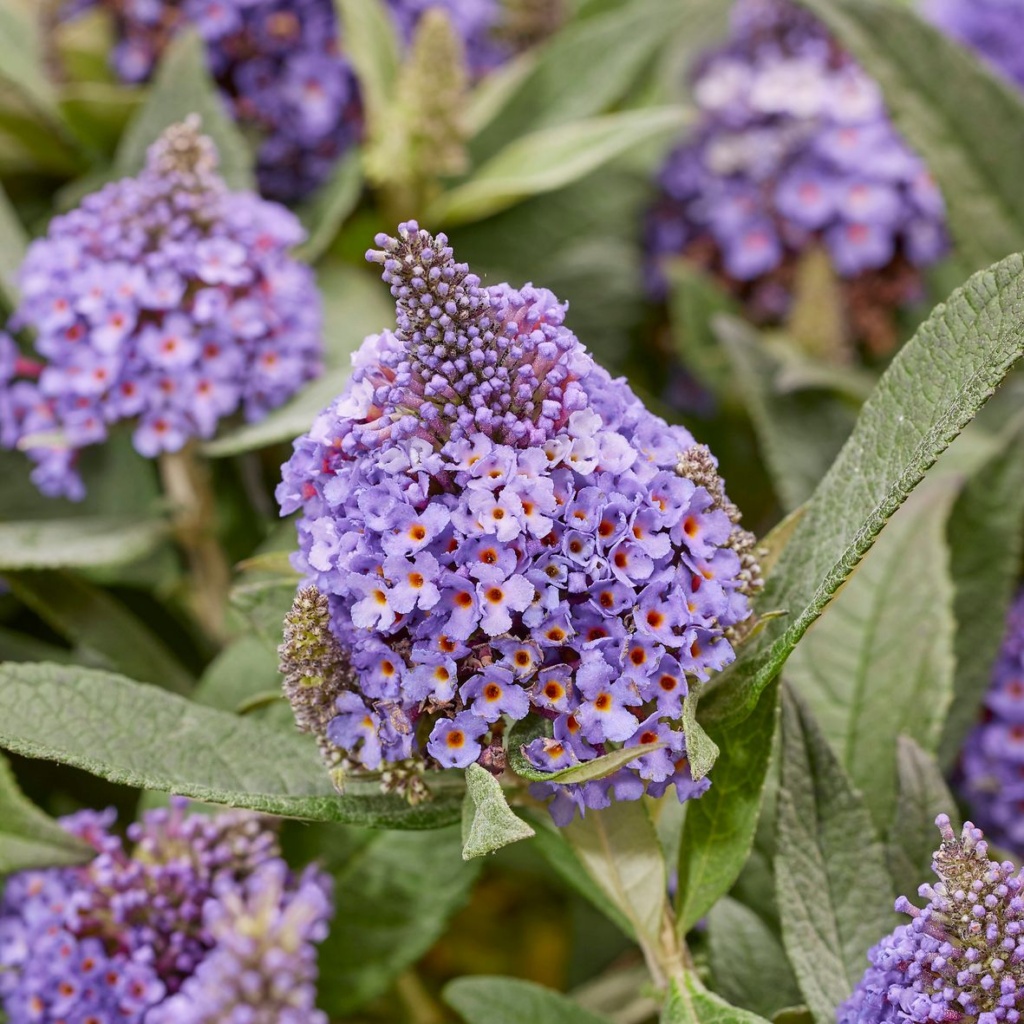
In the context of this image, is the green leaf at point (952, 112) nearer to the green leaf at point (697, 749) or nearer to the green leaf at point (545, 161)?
the green leaf at point (545, 161)

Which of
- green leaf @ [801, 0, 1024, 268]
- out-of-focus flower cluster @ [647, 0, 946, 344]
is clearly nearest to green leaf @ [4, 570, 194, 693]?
out-of-focus flower cluster @ [647, 0, 946, 344]

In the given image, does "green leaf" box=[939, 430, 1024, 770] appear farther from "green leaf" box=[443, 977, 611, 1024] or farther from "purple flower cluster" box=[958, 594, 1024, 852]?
"green leaf" box=[443, 977, 611, 1024]

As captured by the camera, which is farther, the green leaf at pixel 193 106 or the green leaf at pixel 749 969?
the green leaf at pixel 193 106

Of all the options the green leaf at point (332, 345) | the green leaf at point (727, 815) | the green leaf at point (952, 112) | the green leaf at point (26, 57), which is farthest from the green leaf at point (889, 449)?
the green leaf at point (26, 57)

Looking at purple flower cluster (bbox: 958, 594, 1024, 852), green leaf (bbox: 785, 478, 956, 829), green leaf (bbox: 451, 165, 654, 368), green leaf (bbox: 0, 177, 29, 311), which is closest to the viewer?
green leaf (bbox: 785, 478, 956, 829)

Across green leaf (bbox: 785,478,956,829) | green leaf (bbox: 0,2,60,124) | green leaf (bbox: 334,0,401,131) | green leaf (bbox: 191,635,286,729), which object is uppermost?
green leaf (bbox: 0,2,60,124)

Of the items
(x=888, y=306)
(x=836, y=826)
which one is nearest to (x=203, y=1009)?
(x=836, y=826)
